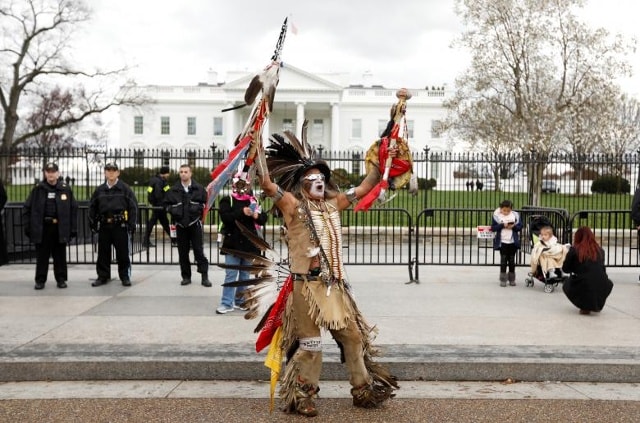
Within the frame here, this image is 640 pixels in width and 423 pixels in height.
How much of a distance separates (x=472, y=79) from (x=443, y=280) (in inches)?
659

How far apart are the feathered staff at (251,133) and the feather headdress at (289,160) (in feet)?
1.55

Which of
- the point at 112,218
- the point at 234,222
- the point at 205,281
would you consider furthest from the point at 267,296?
the point at 112,218

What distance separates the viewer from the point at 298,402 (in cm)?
441

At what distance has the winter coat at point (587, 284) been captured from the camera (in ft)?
24.0

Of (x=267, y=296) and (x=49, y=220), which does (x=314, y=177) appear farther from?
(x=49, y=220)

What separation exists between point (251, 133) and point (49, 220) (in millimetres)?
5795

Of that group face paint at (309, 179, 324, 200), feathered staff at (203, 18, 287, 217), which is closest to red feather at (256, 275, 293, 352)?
face paint at (309, 179, 324, 200)

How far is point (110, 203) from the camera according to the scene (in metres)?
9.11

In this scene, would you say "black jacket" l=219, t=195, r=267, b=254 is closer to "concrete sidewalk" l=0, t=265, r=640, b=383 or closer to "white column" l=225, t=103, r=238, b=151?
"concrete sidewalk" l=0, t=265, r=640, b=383

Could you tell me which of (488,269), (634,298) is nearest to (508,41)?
(488,269)

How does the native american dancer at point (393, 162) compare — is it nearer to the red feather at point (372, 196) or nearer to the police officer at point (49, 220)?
the red feather at point (372, 196)

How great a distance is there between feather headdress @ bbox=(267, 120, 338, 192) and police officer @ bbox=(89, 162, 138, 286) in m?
4.95

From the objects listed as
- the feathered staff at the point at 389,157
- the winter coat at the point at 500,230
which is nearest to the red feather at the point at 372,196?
the feathered staff at the point at 389,157

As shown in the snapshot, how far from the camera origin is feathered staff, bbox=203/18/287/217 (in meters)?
4.24
